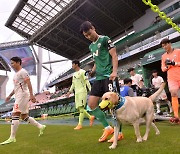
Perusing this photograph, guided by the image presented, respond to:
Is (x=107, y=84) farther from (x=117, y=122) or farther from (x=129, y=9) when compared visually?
(x=129, y=9)

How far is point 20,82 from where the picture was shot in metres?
5.20

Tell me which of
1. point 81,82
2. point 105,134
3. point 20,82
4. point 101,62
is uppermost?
point 81,82

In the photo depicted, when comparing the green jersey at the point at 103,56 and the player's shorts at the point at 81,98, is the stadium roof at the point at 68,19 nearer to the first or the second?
the player's shorts at the point at 81,98

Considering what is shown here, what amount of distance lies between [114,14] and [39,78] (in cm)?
3603

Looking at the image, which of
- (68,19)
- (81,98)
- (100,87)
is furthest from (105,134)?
(68,19)

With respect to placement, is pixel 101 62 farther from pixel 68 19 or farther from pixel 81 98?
pixel 68 19

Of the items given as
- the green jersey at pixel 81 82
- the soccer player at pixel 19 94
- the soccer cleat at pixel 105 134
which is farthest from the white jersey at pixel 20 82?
the green jersey at pixel 81 82

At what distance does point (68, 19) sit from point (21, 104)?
34245 millimetres

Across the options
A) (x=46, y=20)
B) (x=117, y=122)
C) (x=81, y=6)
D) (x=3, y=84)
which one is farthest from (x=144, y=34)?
(x=3, y=84)

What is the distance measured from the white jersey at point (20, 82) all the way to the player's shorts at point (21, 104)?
107 millimetres

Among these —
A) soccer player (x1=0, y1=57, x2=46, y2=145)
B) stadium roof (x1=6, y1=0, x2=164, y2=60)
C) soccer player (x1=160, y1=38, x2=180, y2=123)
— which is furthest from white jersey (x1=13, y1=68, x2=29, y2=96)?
stadium roof (x1=6, y1=0, x2=164, y2=60)

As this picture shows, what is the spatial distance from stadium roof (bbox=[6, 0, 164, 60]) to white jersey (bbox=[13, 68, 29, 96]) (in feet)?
94.5

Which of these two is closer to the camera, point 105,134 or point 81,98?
point 105,134

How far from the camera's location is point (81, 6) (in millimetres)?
33844
